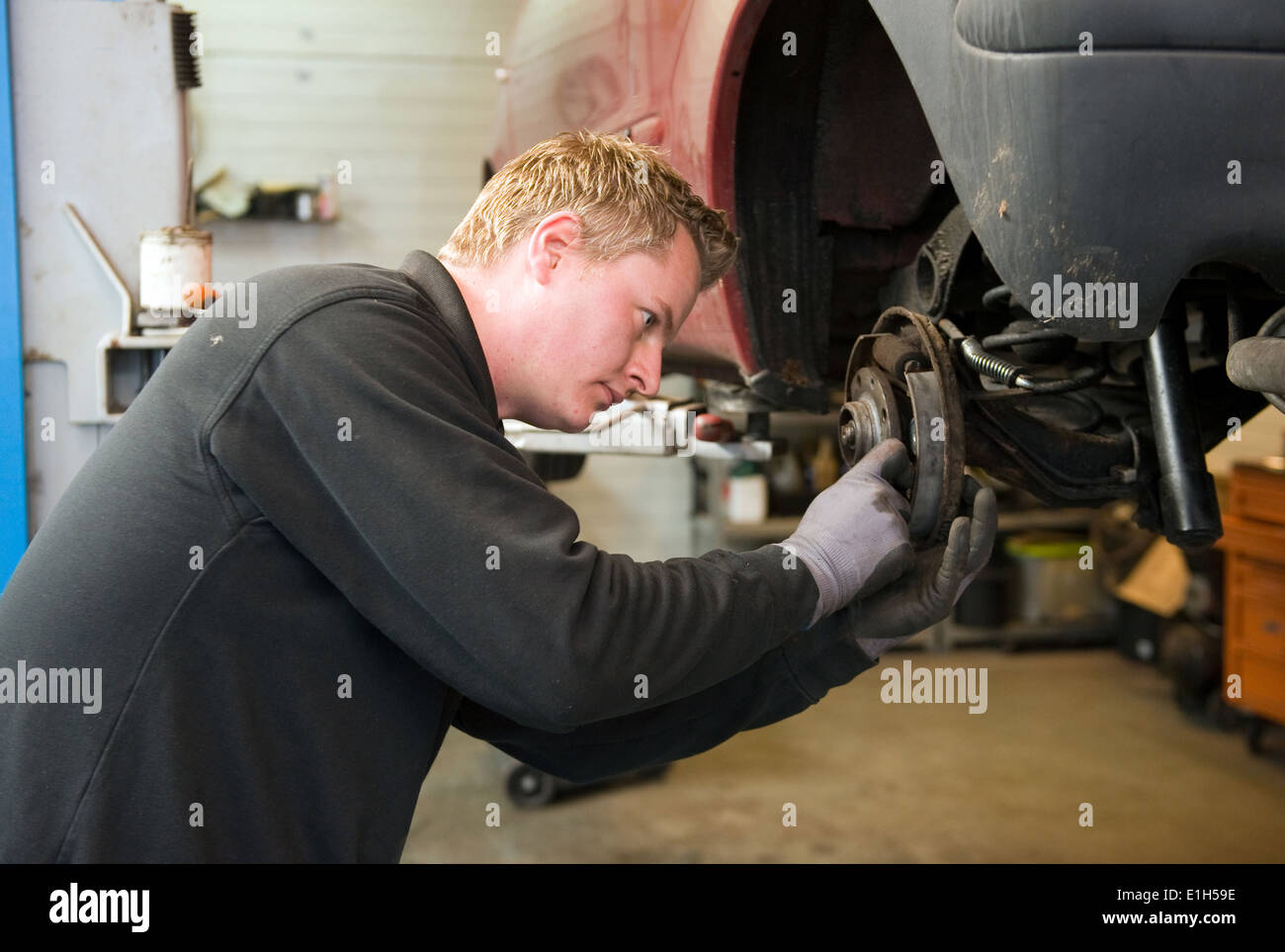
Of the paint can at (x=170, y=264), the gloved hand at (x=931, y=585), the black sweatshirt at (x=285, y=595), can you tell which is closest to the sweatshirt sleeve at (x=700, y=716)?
the gloved hand at (x=931, y=585)

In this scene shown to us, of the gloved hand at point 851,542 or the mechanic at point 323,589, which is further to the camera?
the gloved hand at point 851,542

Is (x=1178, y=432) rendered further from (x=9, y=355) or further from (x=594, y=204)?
(x=9, y=355)

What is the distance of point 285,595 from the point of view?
1042 millimetres

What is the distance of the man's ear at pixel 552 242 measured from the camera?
3.80 feet

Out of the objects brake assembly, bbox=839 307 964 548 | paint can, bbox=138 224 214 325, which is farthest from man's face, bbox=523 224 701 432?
paint can, bbox=138 224 214 325

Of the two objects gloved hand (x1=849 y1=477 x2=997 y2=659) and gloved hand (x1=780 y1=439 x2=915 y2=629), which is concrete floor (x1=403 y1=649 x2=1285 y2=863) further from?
gloved hand (x1=780 y1=439 x2=915 y2=629)

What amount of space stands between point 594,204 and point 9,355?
48.0 inches

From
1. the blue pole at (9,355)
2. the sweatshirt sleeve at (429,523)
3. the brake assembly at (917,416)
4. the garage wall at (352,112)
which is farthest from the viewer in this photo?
the garage wall at (352,112)

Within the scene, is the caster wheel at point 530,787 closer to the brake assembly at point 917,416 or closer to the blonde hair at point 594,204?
the brake assembly at point 917,416

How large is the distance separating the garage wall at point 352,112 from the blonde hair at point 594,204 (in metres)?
4.01

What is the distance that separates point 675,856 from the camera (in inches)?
131

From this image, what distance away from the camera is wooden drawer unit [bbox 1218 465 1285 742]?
3.78 meters

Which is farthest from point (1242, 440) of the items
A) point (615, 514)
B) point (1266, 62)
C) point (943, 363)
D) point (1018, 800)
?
point (1266, 62)
